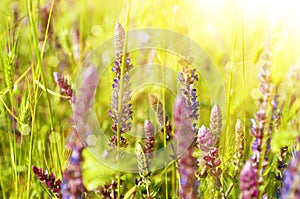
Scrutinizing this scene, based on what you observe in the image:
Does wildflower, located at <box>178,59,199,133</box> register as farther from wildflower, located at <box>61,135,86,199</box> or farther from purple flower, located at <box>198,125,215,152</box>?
wildflower, located at <box>61,135,86,199</box>

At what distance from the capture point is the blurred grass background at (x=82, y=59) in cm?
120

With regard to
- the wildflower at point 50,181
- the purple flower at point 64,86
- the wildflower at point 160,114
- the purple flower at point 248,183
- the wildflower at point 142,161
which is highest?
the purple flower at point 64,86

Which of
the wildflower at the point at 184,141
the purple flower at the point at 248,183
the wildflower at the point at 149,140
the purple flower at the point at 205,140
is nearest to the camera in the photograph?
the purple flower at the point at 248,183

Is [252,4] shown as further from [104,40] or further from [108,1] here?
[108,1]

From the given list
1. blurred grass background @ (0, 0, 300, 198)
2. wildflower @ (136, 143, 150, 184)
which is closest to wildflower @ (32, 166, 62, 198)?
blurred grass background @ (0, 0, 300, 198)

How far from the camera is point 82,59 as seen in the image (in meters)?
2.01

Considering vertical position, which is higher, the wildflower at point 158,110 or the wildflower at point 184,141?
the wildflower at point 158,110

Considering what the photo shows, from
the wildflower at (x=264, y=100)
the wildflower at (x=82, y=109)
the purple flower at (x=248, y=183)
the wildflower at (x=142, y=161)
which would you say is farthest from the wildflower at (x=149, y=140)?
the purple flower at (x=248, y=183)

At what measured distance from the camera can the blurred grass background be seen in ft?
3.93

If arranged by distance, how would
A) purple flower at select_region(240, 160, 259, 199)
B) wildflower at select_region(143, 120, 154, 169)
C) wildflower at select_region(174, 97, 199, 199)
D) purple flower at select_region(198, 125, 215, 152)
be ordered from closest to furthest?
1. purple flower at select_region(240, 160, 259, 199)
2. wildflower at select_region(174, 97, 199, 199)
3. purple flower at select_region(198, 125, 215, 152)
4. wildflower at select_region(143, 120, 154, 169)

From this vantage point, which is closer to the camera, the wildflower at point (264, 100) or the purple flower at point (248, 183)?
the purple flower at point (248, 183)

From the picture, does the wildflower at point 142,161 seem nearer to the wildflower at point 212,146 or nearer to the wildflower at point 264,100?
the wildflower at point 212,146

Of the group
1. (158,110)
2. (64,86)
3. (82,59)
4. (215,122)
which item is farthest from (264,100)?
(82,59)

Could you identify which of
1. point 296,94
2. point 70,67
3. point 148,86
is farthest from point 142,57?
point 296,94
